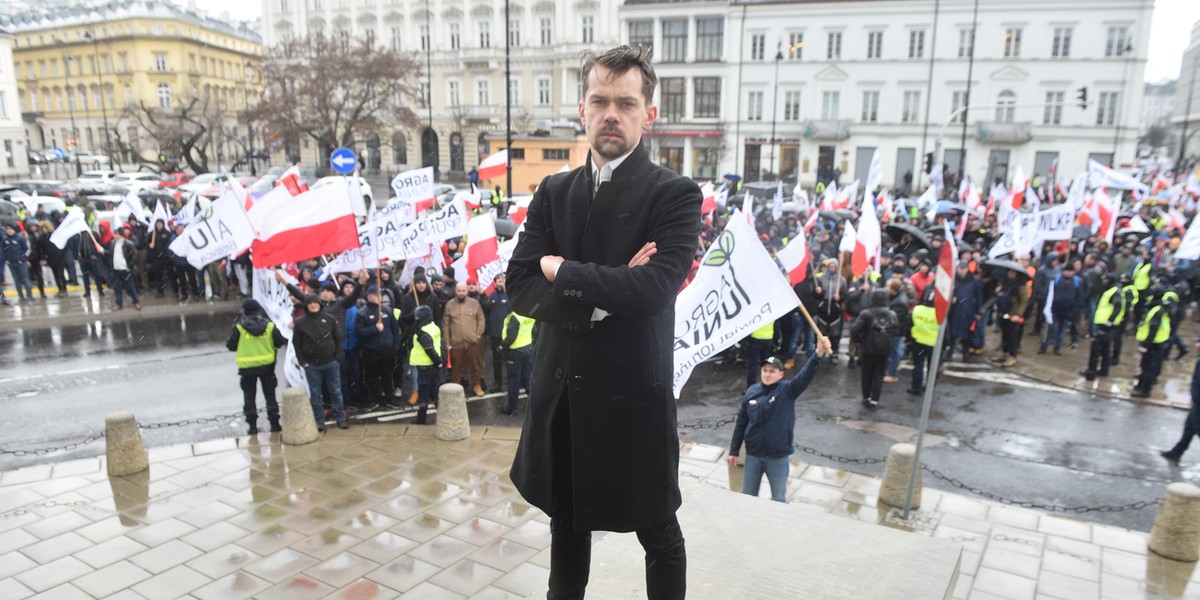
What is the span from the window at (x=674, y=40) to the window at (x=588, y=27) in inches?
288

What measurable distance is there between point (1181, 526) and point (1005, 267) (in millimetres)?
7594

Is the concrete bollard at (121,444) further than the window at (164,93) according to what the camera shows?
No

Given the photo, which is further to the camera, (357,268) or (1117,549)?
(357,268)

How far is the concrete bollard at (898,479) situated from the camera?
7031 mm

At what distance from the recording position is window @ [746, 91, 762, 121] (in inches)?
2208

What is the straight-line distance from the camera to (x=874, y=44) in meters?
52.4

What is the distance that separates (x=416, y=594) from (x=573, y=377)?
3294 millimetres

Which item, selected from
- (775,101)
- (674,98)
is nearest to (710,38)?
(674,98)

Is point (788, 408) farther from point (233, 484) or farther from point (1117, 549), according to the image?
point (233, 484)

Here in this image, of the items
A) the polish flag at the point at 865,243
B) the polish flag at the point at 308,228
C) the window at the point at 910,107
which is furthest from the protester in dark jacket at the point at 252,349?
the window at the point at 910,107

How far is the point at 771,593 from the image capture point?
3785 mm

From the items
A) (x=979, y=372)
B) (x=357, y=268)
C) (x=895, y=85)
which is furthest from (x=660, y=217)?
(x=895, y=85)

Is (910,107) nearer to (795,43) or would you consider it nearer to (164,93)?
(795,43)

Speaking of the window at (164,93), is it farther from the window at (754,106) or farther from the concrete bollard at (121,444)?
the concrete bollard at (121,444)
